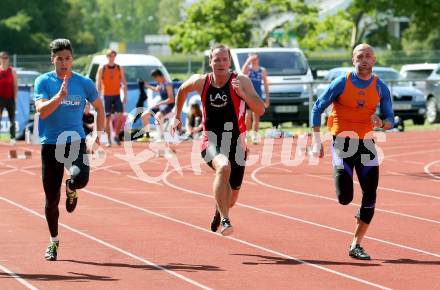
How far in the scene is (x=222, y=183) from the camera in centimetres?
1130

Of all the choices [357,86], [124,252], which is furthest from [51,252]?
[357,86]

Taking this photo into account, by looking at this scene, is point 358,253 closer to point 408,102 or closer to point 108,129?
point 108,129

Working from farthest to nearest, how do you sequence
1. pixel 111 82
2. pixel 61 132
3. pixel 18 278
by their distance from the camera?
pixel 111 82 → pixel 61 132 → pixel 18 278

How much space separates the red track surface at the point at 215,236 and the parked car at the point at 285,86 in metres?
11.6

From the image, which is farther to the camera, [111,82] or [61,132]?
[111,82]

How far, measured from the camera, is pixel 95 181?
61.3 ft

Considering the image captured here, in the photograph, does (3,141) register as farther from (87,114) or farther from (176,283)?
(176,283)

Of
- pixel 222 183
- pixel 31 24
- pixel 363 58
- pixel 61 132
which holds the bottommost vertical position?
pixel 222 183

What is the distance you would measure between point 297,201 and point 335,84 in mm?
4946

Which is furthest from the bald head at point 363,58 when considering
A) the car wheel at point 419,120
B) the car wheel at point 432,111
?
the car wheel at point 432,111

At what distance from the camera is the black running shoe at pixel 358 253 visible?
35.1 feet

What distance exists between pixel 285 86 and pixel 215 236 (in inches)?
782

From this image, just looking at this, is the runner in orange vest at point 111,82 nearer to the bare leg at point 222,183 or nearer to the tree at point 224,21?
the bare leg at point 222,183

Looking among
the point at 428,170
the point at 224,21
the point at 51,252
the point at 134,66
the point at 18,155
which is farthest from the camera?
the point at 224,21
